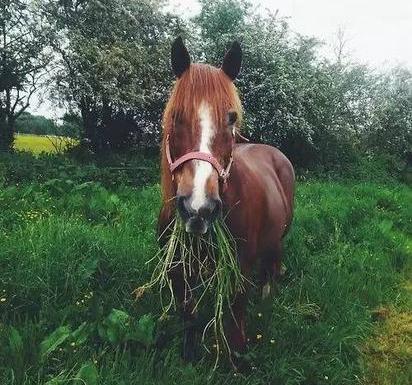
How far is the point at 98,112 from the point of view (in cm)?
1242

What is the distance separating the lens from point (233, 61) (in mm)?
3121

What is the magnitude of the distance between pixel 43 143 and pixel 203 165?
10.9 metres

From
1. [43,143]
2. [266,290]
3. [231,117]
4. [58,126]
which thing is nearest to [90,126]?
[58,126]

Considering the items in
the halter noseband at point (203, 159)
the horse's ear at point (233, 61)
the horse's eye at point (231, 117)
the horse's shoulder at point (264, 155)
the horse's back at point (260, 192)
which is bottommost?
the horse's back at point (260, 192)

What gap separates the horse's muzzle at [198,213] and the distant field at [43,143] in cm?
969

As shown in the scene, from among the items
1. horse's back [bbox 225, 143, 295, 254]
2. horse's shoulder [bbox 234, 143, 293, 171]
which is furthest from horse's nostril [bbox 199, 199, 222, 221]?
horse's shoulder [bbox 234, 143, 293, 171]

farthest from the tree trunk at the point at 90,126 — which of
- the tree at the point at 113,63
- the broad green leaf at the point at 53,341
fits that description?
the broad green leaf at the point at 53,341

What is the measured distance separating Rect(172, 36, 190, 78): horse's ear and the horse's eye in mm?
457

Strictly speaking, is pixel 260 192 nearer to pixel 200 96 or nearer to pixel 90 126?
pixel 200 96

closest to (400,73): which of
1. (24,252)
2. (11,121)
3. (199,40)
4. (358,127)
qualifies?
(358,127)

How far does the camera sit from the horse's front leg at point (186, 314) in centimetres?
341

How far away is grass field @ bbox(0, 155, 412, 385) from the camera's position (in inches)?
113

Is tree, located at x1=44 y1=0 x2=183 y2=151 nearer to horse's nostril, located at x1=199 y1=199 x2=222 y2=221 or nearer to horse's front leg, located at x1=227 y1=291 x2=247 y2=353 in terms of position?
horse's front leg, located at x1=227 y1=291 x2=247 y2=353

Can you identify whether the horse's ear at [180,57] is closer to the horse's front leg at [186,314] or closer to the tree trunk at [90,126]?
the horse's front leg at [186,314]
